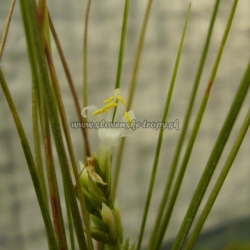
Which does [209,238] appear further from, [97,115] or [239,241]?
[97,115]

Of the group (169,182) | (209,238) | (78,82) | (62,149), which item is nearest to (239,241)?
(209,238)

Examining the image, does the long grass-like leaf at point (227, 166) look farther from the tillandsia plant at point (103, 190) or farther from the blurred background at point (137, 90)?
the blurred background at point (137, 90)

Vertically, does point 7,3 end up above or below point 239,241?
above

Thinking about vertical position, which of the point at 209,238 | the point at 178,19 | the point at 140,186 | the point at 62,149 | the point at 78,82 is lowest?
the point at 62,149

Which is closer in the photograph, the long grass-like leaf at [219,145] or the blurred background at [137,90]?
the long grass-like leaf at [219,145]

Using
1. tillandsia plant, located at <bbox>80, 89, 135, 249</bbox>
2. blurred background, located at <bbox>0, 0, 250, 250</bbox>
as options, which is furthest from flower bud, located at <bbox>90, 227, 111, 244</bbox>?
blurred background, located at <bbox>0, 0, 250, 250</bbox>

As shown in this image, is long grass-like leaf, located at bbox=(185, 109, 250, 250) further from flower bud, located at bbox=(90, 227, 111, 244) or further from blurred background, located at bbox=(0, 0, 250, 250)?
blurred background, located at bbox=(0, 0, 250, 250)

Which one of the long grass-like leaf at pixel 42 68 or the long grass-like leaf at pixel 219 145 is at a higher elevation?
the long grass-like leaf at pixel 42 68

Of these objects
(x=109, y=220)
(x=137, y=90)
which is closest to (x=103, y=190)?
(x=109, y=220)

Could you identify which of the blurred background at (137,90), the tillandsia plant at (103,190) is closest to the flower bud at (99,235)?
the tillandsia plant at (103,190)
